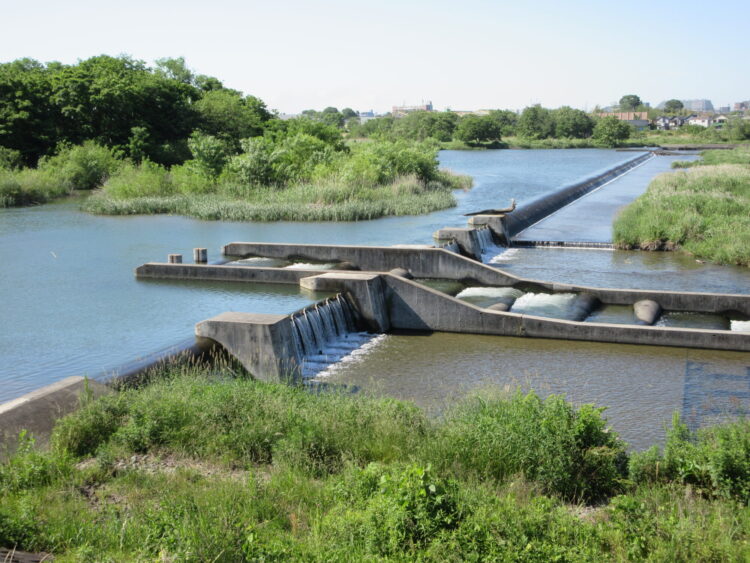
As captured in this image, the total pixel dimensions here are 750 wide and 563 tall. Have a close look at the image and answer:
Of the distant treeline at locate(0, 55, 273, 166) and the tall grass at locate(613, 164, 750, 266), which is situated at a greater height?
the distant treeline at locate(0, 55, 273, 166)

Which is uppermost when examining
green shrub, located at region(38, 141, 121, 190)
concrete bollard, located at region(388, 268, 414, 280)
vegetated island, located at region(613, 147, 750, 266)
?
green shrub, located at region(38, 141, 121, 190)

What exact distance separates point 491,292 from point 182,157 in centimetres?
3616

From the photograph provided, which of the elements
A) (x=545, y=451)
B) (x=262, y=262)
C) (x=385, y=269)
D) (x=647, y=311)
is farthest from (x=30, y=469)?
(x=262, y=262)

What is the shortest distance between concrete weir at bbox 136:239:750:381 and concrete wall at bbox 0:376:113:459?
10.5ft

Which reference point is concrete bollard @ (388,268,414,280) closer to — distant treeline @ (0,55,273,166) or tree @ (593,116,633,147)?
distant treeline @ (0,55,273,166)

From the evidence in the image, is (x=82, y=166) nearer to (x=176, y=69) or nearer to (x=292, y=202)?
(x=292, y=202)

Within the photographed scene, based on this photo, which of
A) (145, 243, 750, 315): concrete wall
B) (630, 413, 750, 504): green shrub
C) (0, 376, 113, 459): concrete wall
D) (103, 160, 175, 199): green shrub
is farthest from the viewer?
(103, 160, 175, 199): green shrub

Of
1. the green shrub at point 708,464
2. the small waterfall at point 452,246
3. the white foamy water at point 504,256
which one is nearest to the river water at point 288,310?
the white foamy water at point 504,256

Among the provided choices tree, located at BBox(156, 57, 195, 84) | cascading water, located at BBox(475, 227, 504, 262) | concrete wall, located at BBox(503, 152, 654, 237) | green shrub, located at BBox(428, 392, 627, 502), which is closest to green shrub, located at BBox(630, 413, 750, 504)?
green shrub, located at BBox(428, 392, 627, 502)

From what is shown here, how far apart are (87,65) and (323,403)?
55.5 metres

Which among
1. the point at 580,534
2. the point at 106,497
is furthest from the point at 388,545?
the point at 106,497

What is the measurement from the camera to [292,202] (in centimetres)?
3120

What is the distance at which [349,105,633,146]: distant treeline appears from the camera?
341ft

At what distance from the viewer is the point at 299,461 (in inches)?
279
